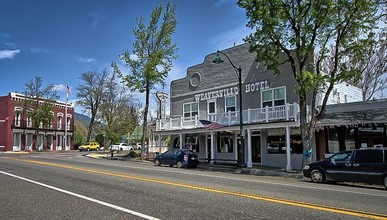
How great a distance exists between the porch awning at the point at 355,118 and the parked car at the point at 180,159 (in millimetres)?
8920

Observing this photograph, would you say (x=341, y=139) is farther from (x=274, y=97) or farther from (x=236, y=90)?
(x=236, y=90)

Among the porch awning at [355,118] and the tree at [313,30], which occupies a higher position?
the tree at [313,30]

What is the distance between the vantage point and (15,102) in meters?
55.9

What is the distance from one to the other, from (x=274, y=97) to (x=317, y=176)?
1059 centimetres

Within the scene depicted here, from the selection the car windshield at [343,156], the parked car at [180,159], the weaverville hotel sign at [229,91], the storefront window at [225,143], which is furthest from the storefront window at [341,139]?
the parked car at [180,159]

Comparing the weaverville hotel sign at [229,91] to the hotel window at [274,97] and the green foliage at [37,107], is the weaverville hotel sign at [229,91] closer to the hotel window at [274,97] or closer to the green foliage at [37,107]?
the hotel window at [274,97]

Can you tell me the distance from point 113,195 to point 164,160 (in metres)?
16.5

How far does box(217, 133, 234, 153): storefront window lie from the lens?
28.3 meters

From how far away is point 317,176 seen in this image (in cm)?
1584

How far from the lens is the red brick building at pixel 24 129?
5444 cm

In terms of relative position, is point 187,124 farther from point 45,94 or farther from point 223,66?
point 45,94

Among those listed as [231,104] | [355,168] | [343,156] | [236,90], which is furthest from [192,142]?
[355,168]

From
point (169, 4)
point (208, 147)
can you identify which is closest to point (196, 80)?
point (208, 147)

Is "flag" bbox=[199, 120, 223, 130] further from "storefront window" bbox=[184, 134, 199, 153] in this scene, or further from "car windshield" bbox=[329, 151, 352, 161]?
"car windshield" bbox=[329, 151, 352, 161]
